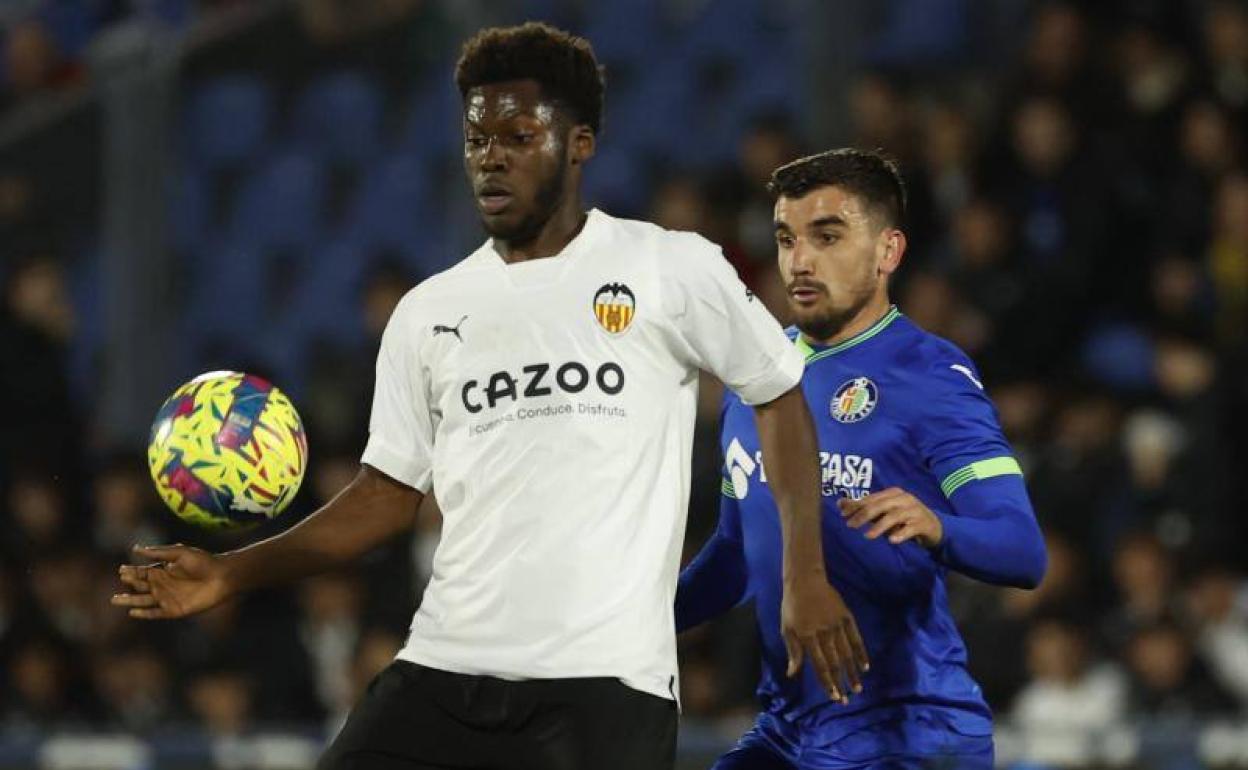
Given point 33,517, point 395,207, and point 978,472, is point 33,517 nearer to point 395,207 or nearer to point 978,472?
point 395,207

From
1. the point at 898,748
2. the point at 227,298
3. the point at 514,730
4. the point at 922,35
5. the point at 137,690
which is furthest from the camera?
the point at 227,298

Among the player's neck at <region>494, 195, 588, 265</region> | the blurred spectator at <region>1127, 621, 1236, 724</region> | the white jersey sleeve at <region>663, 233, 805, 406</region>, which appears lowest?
the blurred spectator at <region>1127, 621, 1236, 724</region>

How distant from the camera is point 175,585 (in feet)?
13.8

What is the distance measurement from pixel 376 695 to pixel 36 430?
20.7 feet

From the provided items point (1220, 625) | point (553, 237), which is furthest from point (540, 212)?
point (1220, 625)

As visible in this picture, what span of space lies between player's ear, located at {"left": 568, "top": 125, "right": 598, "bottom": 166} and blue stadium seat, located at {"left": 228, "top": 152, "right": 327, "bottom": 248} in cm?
786

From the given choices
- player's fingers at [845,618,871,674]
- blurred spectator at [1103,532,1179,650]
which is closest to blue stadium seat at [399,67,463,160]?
blurred spectator at [1103,532,1179,650]

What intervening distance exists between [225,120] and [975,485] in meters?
8.26

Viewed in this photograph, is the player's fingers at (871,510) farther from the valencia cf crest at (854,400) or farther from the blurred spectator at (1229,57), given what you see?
the blurred spectator at (1229,57)

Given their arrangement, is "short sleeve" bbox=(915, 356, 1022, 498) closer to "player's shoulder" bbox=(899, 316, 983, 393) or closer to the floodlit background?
"player's shoulder" bbox=(899, 316, 983, 393)

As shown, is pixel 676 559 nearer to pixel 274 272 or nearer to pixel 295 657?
pixel 295 657

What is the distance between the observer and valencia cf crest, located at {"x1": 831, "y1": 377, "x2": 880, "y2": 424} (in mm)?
4621

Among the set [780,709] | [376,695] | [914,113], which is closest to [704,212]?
[914,113]

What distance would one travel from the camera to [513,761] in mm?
3955
